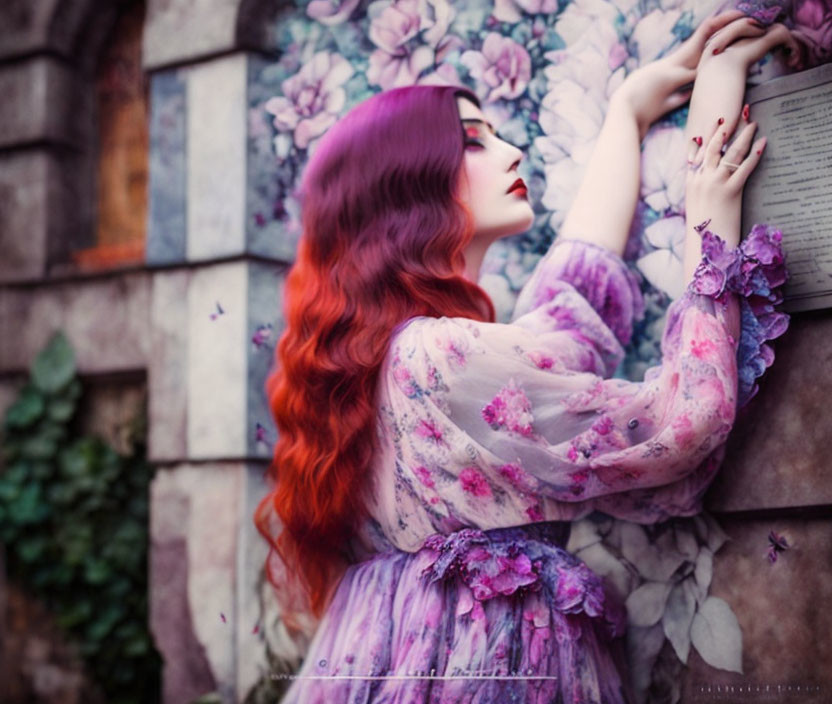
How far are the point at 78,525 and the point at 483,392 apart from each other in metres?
2.01

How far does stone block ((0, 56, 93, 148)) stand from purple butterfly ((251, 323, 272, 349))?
4.36ft

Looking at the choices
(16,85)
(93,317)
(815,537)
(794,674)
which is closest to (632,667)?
(794,674)

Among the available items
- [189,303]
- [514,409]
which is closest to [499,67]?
[514,409]

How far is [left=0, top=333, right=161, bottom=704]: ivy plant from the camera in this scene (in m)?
3.78

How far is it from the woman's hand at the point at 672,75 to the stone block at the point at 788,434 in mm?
685

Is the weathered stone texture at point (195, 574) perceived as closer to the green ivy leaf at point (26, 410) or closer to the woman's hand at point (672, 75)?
the green ivy leaf at point (26, 410)

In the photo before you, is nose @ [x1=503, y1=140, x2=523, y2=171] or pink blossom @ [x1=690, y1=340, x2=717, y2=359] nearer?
pink blossom @ [x1=690, y1=340, x2=717, y2=359]

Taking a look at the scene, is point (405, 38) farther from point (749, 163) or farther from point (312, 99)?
point (749, 163)

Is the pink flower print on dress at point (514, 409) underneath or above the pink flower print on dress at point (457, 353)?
underneath

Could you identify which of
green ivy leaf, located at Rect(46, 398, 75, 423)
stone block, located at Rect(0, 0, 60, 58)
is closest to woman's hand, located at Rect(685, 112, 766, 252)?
green ivy leaf, located at Rect(46, 398, 75, 423)

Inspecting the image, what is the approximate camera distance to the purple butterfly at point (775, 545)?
253cm

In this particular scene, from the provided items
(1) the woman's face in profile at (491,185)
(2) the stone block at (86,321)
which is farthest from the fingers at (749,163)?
(2) the stone block at (86,321)

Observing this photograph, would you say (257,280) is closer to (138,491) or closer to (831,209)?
(138,491)

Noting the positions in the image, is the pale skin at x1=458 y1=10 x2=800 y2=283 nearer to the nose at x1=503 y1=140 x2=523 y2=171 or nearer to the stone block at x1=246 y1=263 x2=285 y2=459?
the nose at x1=503 y1=140 x2=523 y2=171
